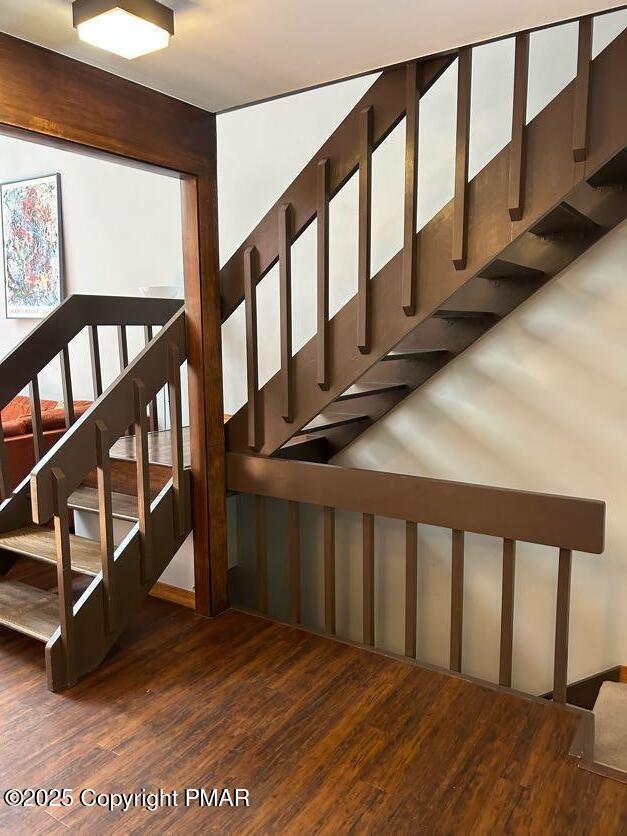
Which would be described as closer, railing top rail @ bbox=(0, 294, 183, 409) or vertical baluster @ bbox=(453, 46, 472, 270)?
vertical baluster @ bbox=(453, 46, 472, 270)

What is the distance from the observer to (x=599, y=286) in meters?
2.85

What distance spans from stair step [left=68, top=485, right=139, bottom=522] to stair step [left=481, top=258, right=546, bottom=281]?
183 centimetres

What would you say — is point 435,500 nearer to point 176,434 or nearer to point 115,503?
point 176,434

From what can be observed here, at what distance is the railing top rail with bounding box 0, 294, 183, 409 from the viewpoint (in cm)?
301

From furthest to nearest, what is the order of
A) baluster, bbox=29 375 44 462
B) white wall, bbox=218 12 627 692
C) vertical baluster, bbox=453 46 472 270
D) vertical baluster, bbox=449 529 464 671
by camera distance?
baluster, bbox=29 375 44 462, white wall, bbox=218 12 627 692, vertical baluster, bbox=449 529 464 671, vertical baluster, bbox=453 46 472 270

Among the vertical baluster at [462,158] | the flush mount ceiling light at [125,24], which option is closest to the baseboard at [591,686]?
the vertical baluster at [462,158]

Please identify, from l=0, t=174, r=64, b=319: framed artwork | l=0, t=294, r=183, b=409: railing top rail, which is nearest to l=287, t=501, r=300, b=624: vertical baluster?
l=0, t=294, r=183, b=409: railing top rail

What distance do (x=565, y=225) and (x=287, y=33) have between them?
4.35 feet

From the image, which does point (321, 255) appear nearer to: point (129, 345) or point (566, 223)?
point (566, 223)

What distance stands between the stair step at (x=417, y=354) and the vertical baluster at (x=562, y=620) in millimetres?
1052

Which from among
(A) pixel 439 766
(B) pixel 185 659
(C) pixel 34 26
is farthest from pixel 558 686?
(C) pixel 34 26

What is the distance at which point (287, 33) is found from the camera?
191 cm

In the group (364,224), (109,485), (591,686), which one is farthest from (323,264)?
(591,686)

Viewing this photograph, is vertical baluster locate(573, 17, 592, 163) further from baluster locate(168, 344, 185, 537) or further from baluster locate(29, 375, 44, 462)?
baluster locate(29, 375, 44, 462)
